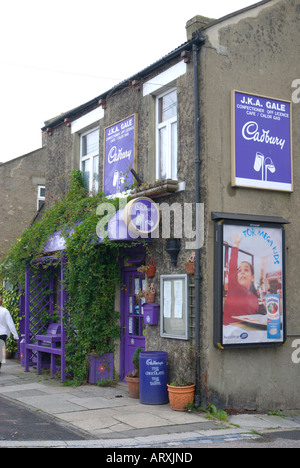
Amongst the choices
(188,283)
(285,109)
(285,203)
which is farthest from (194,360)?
(285,109)

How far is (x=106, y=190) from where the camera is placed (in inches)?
495

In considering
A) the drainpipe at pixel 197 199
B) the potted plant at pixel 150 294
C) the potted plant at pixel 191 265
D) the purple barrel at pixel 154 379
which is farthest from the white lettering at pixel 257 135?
the purple barrel at pixel 154 379

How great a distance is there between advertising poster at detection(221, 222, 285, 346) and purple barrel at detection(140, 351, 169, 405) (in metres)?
1.24

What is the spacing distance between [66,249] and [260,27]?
18.9 feet

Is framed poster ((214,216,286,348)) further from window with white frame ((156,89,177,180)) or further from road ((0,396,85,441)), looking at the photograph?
road ((0,396,85,441))

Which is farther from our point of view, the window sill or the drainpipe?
the window sill

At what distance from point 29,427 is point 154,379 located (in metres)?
2.45

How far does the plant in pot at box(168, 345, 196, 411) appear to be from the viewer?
920 centimetres

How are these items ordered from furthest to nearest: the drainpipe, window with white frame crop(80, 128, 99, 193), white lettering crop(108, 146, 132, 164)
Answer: window with white frame crop(80, 128, 99, 193) → white lettering crop(108, 146, 132, 164) → the drainpipe

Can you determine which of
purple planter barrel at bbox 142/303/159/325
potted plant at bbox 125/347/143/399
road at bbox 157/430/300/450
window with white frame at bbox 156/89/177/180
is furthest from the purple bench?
road at bbox 157/430/300/450

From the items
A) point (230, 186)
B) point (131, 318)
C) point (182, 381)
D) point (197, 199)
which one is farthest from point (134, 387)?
point (230, 186)

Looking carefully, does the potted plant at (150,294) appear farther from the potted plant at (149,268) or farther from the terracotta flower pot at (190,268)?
the terracotta flower pot at (190,268)

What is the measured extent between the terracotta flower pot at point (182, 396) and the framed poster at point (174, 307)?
2.86ft

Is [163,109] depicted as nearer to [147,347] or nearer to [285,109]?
[285,109]
